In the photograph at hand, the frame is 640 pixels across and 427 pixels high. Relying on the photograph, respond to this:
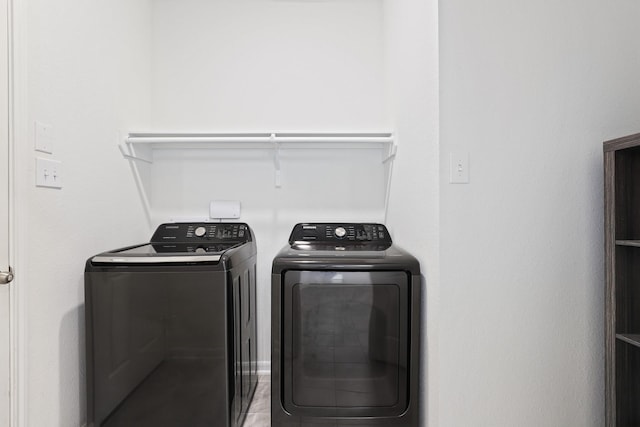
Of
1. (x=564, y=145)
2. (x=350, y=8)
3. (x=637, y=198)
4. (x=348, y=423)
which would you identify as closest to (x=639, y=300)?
(x=637, y=198)

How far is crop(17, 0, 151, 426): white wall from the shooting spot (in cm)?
145

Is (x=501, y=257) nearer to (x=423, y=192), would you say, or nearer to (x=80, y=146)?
(x=423, y=192)

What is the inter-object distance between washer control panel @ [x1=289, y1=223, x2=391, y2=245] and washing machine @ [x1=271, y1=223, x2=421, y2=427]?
671 millimetres

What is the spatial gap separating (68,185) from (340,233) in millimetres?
1376

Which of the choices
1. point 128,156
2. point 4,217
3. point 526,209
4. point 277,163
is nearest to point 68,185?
point 4,217

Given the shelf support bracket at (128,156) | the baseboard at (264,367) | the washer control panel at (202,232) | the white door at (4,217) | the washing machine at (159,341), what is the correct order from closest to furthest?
the white door at (4,217) → the washing machine at (159,341) → the shelf support bracket at (128,156) → the washer control panel at (202,232) → the baseboard at (264,367)

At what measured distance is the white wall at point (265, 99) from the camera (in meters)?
2.51

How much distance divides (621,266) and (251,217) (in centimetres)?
185

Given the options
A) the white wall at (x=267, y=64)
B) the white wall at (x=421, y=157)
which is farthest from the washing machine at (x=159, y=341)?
the white wall at (x=267, y=64)

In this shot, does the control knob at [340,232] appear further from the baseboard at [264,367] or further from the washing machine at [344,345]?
the baseboard at [264,367]

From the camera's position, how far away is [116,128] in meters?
2.10

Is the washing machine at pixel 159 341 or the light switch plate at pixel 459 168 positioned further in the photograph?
the washing machine at pixel 159 341

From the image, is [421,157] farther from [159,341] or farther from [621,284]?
[159,341]

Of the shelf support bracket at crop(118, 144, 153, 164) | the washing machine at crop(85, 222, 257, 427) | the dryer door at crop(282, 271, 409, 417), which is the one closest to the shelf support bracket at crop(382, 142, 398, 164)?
the dryer door at crop(282, 271, 409, 417)
